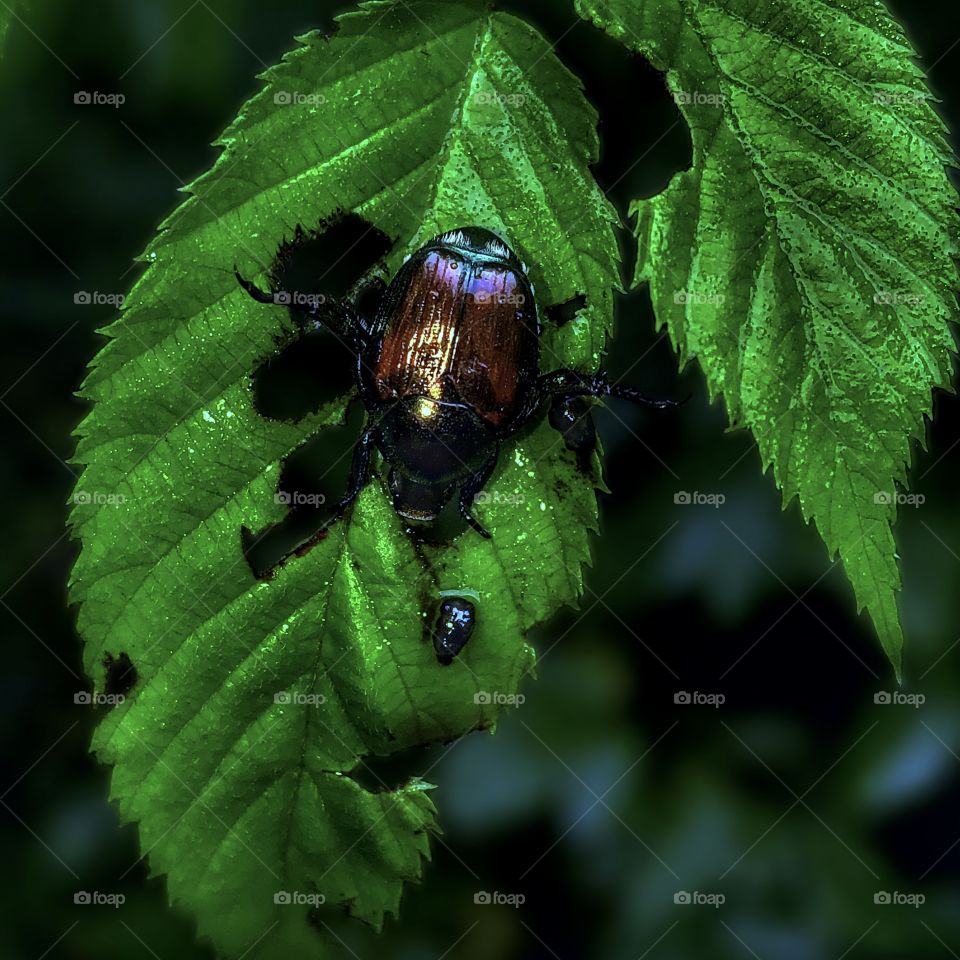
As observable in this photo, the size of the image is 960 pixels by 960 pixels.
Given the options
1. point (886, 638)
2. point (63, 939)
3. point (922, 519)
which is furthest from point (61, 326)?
point (922, 519)

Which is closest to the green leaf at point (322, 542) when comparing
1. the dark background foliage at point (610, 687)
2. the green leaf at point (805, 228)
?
the green leaf at point (805, 228)

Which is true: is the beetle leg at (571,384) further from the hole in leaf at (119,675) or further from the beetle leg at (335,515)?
the hole in leaf at (119,675)

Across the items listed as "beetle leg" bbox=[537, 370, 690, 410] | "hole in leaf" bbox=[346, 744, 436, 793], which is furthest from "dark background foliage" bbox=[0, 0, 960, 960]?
"hole in leaf" bbox=[346, 744, 436, 793]

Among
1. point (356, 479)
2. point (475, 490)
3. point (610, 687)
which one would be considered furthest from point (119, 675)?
point (610, 687)

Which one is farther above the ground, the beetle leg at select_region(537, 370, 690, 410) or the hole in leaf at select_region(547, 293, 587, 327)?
the hole in leaf at select_region(547, 293, 587, 327)

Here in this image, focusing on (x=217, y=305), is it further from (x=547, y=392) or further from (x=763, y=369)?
Answer: (x=763, y=369)

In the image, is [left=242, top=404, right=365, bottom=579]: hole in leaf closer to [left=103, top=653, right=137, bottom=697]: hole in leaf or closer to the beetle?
the beetle
